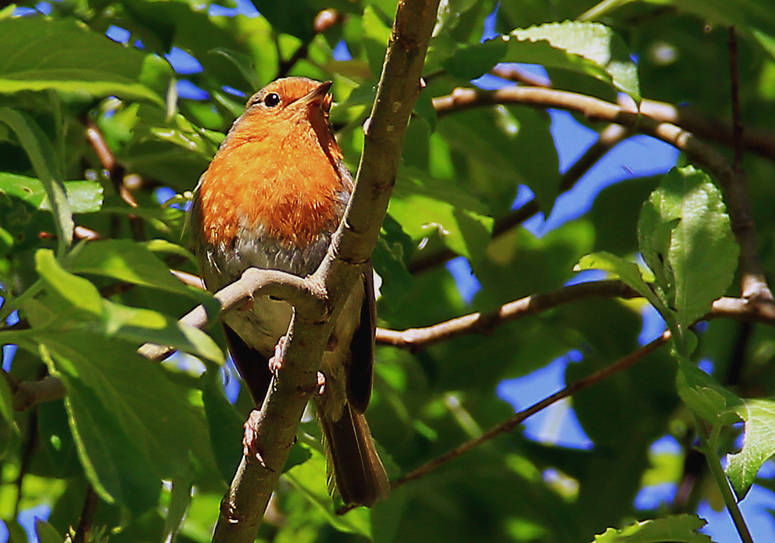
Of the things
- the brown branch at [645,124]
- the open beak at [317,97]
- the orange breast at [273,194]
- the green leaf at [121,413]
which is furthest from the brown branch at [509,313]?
the green leaf at [121,413]

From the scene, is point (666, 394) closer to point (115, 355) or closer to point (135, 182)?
point (135, 182)

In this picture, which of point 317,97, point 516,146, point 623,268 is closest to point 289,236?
point 317,97

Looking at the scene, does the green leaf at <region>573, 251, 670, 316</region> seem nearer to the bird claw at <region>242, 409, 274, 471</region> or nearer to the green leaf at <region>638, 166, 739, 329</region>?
the green leaf at <region>638, 166, 739, 329</region>

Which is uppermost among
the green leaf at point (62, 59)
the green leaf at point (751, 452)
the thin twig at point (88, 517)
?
the green leaf at point (62, 59)

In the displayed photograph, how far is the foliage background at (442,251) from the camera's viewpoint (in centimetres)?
300

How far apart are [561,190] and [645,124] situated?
0.65m

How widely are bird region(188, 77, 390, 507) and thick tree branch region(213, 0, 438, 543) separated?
59cm

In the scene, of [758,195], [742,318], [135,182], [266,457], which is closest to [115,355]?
[266,457]

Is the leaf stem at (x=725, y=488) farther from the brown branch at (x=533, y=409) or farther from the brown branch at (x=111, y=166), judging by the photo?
the brown branch at (x=111, y=166)

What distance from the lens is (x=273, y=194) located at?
3604 mm

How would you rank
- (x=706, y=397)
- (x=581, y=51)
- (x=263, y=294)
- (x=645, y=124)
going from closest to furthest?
(x=263, y=294) → (x=706, y=397) → (x=581, y=51) → (x=645, y=124)

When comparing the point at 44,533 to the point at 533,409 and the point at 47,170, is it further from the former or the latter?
the point at 533,409

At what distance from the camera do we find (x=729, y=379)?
444 centimetres

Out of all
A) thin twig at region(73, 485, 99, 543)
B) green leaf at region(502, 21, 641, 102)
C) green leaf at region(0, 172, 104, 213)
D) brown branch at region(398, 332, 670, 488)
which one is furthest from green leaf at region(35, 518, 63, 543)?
green leaf at region(502, 21, 641, 102)
